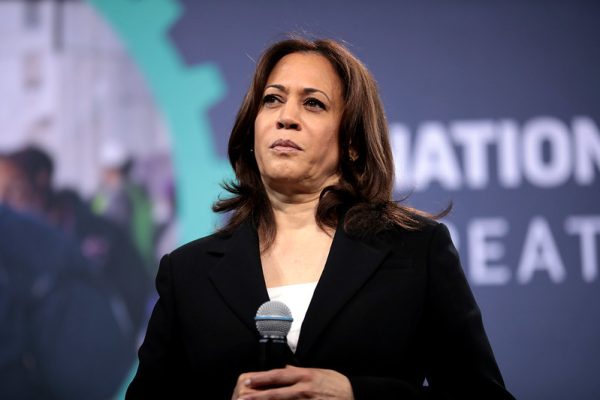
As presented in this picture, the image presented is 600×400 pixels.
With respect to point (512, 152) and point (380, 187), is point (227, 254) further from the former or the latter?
point (512, 152)

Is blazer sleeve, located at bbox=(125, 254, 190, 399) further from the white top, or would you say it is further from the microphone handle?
the microphone handle

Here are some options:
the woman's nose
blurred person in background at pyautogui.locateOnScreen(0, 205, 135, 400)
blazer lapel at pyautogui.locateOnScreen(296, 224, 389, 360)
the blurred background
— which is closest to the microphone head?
blazer lapel at pyautogui.locateOnScreen(296, 224, 389, 360)

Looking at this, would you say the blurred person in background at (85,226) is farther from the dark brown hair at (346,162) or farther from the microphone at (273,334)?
the microphone at (273,334)

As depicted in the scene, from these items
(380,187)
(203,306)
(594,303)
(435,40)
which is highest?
(435,40)

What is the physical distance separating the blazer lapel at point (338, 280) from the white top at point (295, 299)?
3 cm

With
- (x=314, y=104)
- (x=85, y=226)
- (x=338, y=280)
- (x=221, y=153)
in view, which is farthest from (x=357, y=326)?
(x=85, y=226)

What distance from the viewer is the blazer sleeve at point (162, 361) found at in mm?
1814

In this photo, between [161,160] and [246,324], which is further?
[161,160]

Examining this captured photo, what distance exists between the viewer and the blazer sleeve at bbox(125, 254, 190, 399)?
181 cm

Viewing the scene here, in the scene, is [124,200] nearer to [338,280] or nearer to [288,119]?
[288,119]

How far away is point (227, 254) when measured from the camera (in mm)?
1882

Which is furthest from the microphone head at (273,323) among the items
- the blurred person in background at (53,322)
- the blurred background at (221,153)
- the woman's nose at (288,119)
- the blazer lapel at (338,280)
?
the blurred person in background at (53,322)

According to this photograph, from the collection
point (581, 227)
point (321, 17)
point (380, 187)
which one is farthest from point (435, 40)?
point (380, 187)

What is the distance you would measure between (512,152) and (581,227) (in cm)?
38
